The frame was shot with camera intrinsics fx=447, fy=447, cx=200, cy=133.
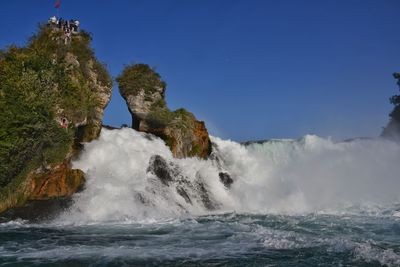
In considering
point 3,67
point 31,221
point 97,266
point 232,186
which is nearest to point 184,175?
point 232,186

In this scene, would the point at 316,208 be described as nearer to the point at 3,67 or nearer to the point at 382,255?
the point at 382,255

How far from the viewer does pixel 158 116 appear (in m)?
Result: 30.4

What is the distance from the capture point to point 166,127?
30062 mm

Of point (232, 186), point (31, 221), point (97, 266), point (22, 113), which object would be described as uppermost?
point (22, 113)

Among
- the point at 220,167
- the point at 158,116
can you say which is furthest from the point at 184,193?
the point at 158,116

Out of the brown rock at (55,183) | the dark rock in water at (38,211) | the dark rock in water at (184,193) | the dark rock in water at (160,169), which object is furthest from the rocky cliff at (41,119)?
the dark rock in water at (184,193)

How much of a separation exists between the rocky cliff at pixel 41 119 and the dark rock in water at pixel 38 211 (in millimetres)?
391

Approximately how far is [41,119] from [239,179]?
1347cm

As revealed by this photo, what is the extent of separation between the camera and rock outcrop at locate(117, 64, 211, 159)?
3005cm

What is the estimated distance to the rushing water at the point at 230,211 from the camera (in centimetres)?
1191

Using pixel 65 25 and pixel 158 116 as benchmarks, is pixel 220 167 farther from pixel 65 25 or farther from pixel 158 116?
pixel 65 25

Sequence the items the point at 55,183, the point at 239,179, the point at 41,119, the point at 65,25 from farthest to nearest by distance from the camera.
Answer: the point at 239,179 → the point at 65,25 → the point at 41,119 → the point at 55,183

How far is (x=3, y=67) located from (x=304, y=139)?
81.5ft

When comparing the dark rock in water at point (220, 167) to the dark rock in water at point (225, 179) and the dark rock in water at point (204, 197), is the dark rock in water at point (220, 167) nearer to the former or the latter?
the dark rock in water at point (225, 179)
